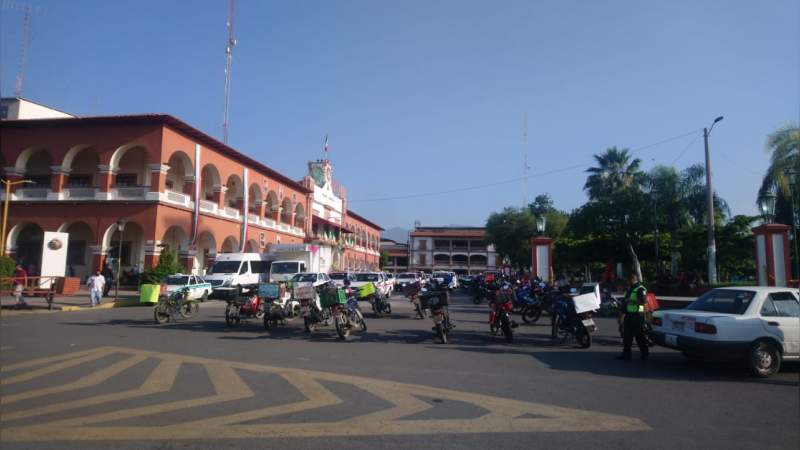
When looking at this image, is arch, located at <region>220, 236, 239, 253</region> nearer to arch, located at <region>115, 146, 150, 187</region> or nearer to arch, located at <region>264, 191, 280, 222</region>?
arch, located at <region>264, 191, 280, 222</region>

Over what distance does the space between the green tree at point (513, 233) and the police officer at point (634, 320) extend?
4590 centimetres

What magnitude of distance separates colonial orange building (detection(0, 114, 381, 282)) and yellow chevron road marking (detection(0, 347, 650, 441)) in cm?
2229

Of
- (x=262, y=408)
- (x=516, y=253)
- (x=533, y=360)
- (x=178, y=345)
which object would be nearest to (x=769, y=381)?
(x=533, y=360)

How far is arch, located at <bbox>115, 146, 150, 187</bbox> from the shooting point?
32.3 metres

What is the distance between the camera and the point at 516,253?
5744 cm

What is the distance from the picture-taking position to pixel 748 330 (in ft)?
27.9

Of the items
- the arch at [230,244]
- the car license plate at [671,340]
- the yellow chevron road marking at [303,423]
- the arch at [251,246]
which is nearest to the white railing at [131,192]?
the arch at [230,244]

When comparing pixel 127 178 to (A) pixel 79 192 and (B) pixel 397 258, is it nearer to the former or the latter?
(A) pixel 79 192

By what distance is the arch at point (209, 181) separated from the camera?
118ft

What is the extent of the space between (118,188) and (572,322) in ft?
91.5

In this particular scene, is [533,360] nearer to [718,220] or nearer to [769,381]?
[769,381]

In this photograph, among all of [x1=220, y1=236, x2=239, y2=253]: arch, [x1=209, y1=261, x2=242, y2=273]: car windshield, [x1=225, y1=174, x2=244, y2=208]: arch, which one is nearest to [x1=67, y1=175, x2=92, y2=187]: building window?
[x1=225, y1=174, x2=244, y2=208]: arch

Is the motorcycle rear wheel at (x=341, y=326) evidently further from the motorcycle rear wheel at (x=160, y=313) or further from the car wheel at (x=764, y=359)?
the car wheel at (x=764, y=359)

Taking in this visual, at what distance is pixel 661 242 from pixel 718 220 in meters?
3.97
